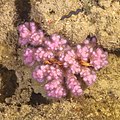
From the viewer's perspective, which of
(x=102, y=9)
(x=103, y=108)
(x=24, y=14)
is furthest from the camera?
(x=24, y=14)

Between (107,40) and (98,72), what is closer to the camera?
(107,40)

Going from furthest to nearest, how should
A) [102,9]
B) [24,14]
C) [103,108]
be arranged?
1. [24,14]
2. [103,108]
3. [102,9]

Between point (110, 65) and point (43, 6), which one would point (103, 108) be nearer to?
point (110, 65)

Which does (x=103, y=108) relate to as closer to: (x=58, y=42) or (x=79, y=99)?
(x=79, y=99)

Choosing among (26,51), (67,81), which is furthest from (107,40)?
(26,51)

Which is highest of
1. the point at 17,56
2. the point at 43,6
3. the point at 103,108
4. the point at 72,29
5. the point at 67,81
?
the point at 43,6

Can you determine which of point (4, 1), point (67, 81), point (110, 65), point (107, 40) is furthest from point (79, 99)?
point (4, 1)

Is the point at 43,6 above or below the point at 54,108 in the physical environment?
above
